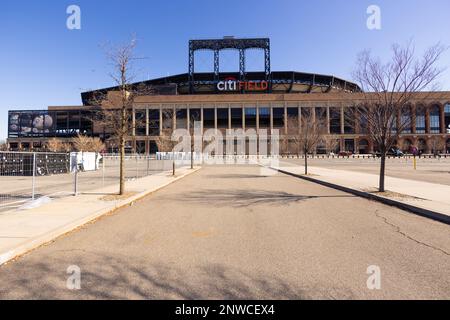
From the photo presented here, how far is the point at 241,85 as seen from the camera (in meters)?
95.2

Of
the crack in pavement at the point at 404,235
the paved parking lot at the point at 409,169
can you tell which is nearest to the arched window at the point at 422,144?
the paved parking lot at the point at 409,169

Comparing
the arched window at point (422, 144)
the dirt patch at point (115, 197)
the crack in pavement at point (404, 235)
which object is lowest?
the crack in pavement at point (404, 235)

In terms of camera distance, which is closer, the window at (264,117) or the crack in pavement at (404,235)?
the crack in pavement at (404,235)

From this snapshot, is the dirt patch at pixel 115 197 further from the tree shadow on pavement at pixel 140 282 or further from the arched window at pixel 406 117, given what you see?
the arched window at pixel 406 117

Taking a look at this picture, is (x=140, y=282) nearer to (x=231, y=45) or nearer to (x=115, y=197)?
(x=115, y=197)

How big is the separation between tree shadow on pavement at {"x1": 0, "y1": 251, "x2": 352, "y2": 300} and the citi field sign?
93858mm

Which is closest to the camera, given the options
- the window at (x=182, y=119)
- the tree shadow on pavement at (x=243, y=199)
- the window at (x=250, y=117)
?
the tree shadow on pavement at (x=243, y=199)

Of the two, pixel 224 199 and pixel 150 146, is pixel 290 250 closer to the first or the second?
pixel 224 199

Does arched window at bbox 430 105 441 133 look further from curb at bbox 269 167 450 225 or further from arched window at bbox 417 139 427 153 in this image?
curb at bbox 269 167 450 225

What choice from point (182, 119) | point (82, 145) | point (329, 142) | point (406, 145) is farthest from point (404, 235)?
point (406, 145)

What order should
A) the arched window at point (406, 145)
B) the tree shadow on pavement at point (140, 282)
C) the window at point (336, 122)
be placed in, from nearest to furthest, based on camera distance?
the tree shadow on pavement at point (140, 282)
the window at point (336, 122)
the arched window at point (406, 145)

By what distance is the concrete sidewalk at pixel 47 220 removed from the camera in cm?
521

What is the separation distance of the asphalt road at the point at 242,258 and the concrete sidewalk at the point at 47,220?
0.75 feet
